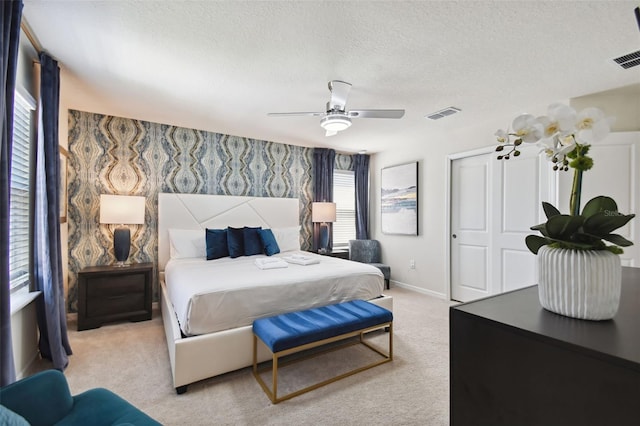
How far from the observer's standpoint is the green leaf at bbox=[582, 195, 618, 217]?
83 cm

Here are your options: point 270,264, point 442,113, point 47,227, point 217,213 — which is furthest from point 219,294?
point 442,113

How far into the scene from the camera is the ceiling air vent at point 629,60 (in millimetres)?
2172

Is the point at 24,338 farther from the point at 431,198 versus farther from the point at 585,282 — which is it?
the point at 431,198

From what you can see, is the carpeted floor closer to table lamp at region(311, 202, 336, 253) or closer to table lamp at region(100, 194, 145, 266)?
table lamp at region(100, 194, 145, 266)

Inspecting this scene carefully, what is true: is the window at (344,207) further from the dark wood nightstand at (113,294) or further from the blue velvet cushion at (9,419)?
the blue velvet cushion at (9,419)

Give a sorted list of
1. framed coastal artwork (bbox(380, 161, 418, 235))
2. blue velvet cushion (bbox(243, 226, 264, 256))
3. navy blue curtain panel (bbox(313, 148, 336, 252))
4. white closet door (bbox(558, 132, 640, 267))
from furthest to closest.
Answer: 1. navy blue curtain panel (bbox(313, 148, 336, 252))
2. framed coastal artwork (bbox(380, 161, 418, 235))
3. blue velvet cushion (bbox(243, 226, 264, 256))
4. white closet door (bbox(558, 132, 640, 267))

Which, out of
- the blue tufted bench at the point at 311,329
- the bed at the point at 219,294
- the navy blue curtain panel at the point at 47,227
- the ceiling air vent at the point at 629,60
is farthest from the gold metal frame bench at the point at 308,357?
the ceiling air vent at the point at 629,60

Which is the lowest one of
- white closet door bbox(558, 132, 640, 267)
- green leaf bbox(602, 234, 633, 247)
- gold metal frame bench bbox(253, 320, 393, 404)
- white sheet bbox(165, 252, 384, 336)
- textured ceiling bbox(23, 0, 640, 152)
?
gold metal frame bench bbox(253, 320, 393, 404)

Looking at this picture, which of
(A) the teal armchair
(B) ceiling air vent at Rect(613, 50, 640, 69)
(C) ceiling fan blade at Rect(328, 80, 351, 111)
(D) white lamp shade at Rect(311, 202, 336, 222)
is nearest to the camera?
(A) the teal armchair

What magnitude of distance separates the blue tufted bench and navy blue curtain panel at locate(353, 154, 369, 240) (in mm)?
2986

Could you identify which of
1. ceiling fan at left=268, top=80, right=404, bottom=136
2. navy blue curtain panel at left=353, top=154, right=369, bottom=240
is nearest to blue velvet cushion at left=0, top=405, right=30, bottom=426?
ceiling fan at left=268, top=80, right=404, bottom=136

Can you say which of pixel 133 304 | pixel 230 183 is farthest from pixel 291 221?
pixel 133 304

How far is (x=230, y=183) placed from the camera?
4422 mm

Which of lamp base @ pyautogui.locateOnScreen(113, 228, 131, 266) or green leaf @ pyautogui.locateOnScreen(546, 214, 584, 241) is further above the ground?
green leaf @ pyautogui.locateOnScreen(546, 214, 584, 241)
